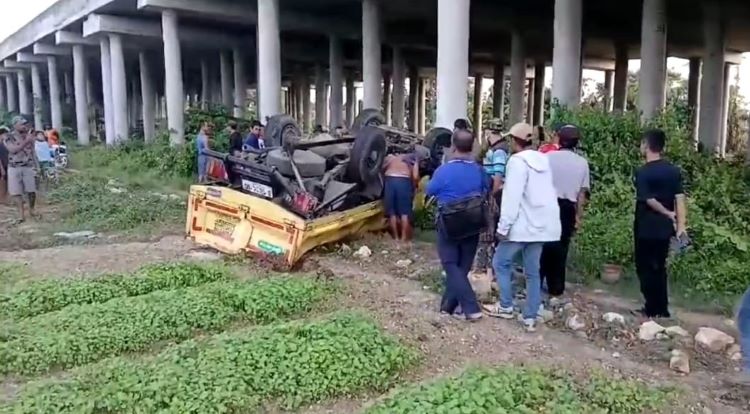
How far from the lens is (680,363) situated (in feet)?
16.4

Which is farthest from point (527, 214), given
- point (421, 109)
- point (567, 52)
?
point (421, 109)

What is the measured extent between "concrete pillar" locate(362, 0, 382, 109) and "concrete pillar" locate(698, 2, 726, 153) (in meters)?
9.36

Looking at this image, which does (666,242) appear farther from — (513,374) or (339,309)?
(339,309)

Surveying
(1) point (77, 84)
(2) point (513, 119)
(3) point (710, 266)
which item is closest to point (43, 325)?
(3) point (710, 266)

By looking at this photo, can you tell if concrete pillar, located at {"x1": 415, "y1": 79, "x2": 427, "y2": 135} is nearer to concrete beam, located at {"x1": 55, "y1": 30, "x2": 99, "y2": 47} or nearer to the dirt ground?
concrete beam, located at {"x1": 55, "y1": 30, "x2": 99, "y2": 47}

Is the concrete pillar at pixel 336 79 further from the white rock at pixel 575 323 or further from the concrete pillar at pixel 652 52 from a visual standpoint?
the white rock at pixel 575 323

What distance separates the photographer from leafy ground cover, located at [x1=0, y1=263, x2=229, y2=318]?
6191 millimetres

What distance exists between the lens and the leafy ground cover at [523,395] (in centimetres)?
393

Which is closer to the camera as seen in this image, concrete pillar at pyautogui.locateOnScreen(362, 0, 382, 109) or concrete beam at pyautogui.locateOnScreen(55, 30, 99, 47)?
concrete pillar at pyautogui.locateOnScreen(362, 0, 382, 109)

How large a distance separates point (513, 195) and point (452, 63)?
29.5ft

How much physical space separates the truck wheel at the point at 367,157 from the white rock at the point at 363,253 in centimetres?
91

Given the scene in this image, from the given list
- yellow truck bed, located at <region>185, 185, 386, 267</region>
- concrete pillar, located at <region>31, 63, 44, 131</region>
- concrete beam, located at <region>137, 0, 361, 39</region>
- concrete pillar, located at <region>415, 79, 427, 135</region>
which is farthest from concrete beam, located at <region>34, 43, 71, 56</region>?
yellow truck bed, located at <region>185, 185, 386, 267</region>

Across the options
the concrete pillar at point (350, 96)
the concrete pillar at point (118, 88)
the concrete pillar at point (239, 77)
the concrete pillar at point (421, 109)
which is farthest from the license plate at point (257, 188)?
the concrete pillar at point (421, 109)

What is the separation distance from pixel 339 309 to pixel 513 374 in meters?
2.16
